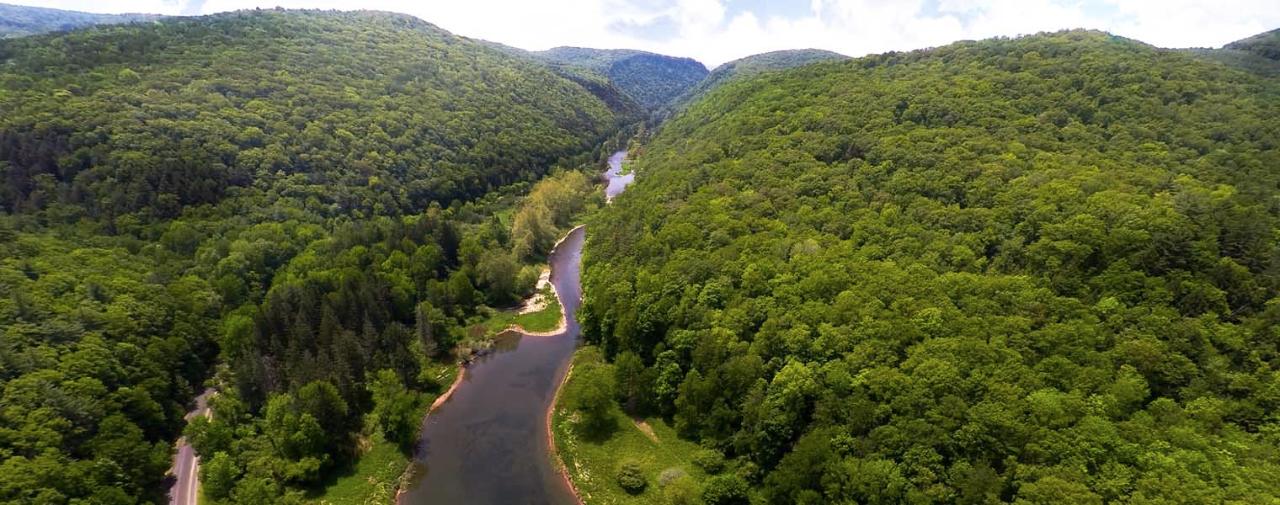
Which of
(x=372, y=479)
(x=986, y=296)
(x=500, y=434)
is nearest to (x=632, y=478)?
(x=500, y=434)

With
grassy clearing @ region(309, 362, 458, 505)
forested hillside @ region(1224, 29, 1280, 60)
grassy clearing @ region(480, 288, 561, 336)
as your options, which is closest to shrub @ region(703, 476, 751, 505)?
grassy clearing @ region(309, 362, 458, 505)

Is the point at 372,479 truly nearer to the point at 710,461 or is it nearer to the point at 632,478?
the point at 632,478

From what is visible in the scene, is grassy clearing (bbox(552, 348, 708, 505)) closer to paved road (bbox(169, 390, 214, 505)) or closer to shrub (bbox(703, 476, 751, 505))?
shrub (bbox(703, 476, 751, 505))

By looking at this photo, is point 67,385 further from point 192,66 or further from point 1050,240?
point 192,66

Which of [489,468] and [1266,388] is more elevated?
[1266,388]

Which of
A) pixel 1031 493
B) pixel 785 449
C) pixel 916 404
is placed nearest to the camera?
pixel 1031 493

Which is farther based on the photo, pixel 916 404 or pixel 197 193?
pixel 197 193

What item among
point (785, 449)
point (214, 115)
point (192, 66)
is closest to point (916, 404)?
point (785, 449)
